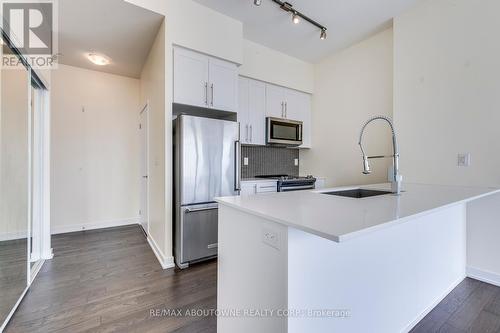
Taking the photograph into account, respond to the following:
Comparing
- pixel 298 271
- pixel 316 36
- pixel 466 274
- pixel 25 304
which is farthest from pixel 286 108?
pixel 25 304

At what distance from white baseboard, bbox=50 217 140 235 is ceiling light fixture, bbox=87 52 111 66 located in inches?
102

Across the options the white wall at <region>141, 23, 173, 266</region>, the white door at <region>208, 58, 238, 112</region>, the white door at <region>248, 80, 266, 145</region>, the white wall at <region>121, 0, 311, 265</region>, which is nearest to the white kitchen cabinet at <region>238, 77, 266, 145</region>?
the white door at <region>248, 80, 266, 145</region>

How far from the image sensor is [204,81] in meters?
2.79

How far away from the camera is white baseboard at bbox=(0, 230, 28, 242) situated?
1794 mm

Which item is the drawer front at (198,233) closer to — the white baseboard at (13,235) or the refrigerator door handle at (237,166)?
the refrigerator door handle at (237,166)

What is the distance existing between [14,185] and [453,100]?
425cm

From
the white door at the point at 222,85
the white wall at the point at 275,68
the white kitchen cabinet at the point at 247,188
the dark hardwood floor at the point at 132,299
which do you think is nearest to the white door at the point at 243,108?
the white wall at the point at 275,68

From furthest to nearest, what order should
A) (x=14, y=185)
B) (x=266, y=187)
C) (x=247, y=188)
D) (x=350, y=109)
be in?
(x=350, y=109) → (x=266, y=187) → (x=247, y=188) → (x=14, y=185)

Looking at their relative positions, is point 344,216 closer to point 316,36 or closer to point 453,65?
point 453,65

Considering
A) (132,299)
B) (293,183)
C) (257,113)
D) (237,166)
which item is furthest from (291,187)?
(132,299)

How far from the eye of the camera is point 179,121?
2.53m

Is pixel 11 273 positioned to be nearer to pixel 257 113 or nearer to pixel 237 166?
pixel 237 166

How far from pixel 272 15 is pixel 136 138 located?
3.09m

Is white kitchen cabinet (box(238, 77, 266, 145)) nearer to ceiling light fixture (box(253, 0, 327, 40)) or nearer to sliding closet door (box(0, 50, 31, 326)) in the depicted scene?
ceiling light fixture (box(253, 0, 327, 40))
